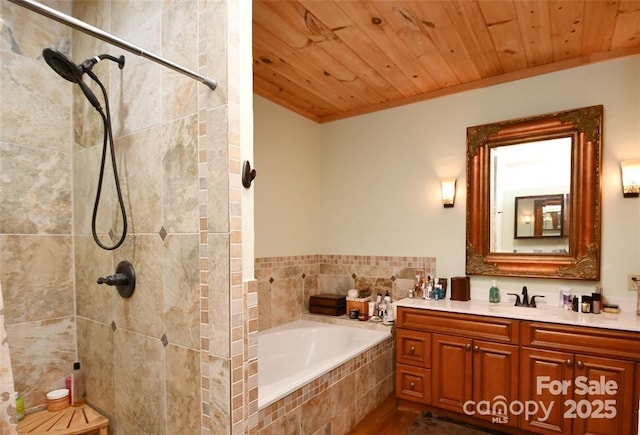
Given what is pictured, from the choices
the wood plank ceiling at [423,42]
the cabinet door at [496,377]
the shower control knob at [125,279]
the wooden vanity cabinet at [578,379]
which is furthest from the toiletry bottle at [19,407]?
the wooden vanity cabinet at [578,379]

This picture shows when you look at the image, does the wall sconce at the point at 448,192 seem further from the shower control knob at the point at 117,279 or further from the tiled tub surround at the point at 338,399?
the shower control knob at the point at 117,279

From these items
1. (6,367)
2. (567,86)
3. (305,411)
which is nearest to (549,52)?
(567,86)

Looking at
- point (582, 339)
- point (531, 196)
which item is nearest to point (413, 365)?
point (582, 339)

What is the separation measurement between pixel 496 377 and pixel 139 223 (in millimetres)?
2357

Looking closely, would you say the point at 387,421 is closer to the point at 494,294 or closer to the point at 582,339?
the point at 494,294

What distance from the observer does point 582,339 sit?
207cm

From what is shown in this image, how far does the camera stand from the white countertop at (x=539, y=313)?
80.8 inches

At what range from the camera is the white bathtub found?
9.14 feet

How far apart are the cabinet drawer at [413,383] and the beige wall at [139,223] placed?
1764 mm

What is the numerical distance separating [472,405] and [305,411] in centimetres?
123

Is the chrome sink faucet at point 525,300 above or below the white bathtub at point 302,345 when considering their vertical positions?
above

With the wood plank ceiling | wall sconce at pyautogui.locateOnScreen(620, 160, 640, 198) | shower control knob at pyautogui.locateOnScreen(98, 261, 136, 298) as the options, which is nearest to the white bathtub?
shower control knob at pyautogui.locateOnScreen(98, 261, 136, 298)

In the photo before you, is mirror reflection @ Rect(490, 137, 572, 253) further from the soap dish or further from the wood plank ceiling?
the soap dish

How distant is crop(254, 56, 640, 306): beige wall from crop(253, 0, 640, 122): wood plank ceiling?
6.8 inches
